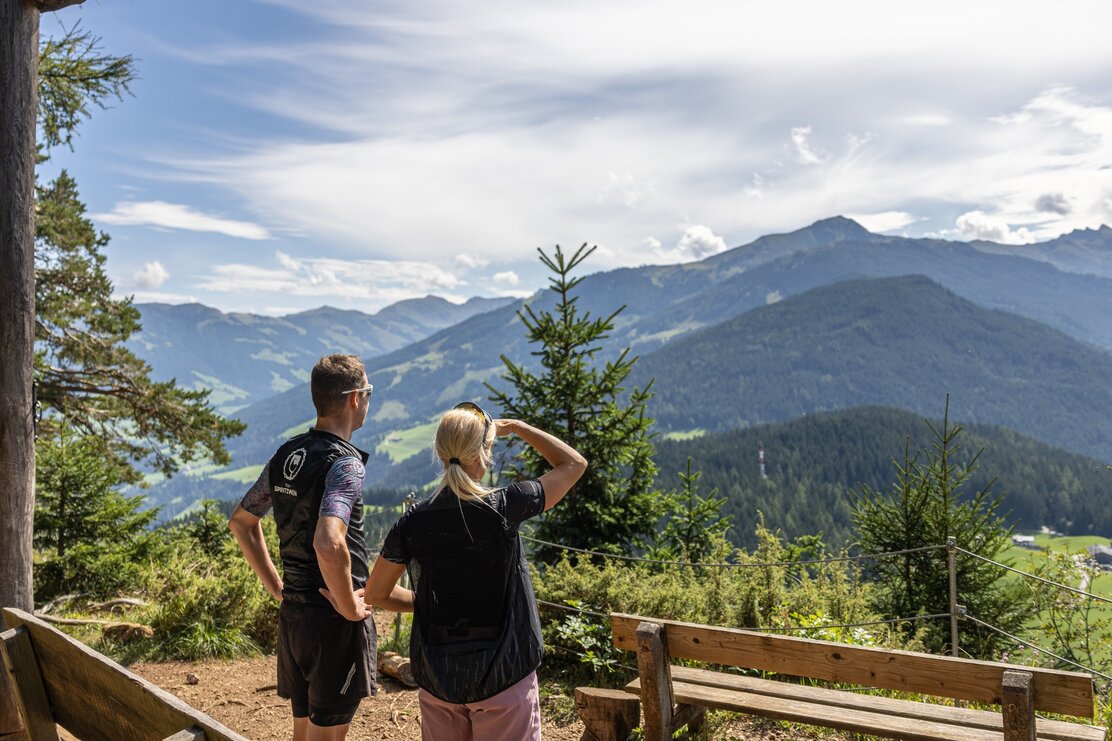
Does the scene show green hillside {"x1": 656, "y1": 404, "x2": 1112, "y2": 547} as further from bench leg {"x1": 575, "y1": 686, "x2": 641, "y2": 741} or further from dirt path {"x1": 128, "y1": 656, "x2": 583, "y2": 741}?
bench leg {"x1": 575, "y1": 686, "x2": 641, "y2": 741}

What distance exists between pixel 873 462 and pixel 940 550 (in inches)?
5650

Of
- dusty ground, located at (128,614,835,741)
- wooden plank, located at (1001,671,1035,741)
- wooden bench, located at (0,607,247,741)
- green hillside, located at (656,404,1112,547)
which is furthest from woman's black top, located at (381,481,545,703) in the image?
green hillside, located at (656,404,1112,547)

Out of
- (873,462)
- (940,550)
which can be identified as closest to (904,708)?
(940,550)

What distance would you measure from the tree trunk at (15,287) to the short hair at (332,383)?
9.17ft

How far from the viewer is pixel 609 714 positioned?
13.1ft

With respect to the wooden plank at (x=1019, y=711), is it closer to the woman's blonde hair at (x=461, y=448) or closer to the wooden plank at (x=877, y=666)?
the wooden plank at (x=877, y=666)

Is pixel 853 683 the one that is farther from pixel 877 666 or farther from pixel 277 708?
pixel 277 708

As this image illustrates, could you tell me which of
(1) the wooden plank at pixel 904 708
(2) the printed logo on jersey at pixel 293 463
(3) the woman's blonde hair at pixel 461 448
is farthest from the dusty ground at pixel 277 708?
(3) the woman's blonde hair at pixel 461 448

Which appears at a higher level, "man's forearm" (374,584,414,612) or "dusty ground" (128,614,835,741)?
"man's forearm" (374,584,414,612)

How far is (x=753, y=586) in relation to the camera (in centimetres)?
668

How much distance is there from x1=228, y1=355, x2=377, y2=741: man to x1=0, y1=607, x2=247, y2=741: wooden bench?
630 millimetres

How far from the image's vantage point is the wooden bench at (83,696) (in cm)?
218

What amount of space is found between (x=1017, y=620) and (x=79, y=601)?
1217cm

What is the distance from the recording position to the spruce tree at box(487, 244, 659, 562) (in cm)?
958
